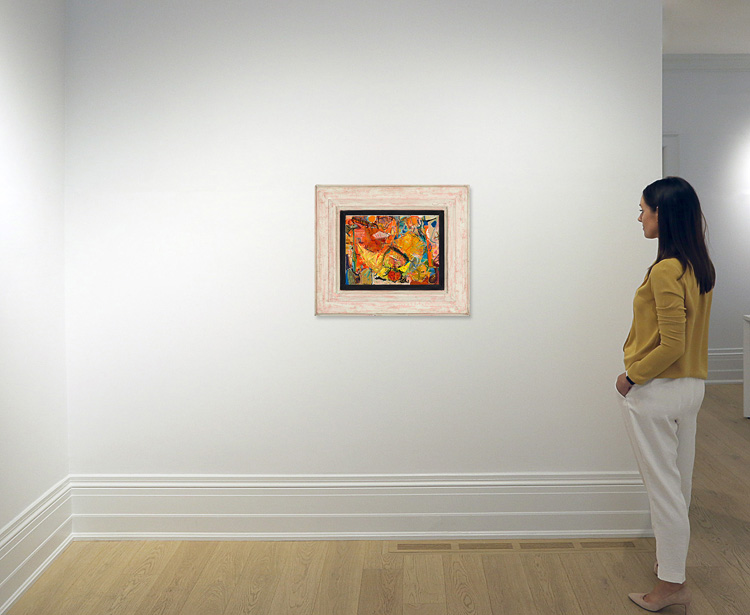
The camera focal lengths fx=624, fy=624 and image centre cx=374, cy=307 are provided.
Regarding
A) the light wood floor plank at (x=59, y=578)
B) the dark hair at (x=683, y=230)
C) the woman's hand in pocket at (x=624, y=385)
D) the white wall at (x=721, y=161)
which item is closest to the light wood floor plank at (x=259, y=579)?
the light wood floor plank at (x=59, y=578)

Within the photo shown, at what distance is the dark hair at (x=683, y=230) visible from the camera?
7.32ft

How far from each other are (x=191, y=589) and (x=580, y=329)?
2035 millimetres

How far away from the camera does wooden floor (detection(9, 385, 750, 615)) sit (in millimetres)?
2369

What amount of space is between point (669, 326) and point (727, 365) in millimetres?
4733

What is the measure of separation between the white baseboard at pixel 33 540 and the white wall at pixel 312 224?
20 centimetres

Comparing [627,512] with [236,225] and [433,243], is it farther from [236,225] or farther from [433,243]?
[236,225]

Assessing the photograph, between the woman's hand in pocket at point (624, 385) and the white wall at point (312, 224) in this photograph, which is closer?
the woman's hand in pocket at point (624, 385)

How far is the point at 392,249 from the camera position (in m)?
2.92

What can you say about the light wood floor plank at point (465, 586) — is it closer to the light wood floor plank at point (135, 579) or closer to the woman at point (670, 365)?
the woman at point (670, 365)

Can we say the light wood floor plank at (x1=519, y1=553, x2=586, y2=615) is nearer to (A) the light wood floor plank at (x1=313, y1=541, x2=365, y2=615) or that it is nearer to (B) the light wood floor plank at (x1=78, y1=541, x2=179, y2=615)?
(A) the light wood floor plank at (x1=313, y1=541, x2=365, y2=615)

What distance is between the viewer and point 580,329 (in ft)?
9.62

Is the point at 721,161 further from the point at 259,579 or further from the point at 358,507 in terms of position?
the point at 259,579

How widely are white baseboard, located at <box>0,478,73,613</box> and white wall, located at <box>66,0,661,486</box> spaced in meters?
0.20

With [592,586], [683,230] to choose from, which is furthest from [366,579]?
[683,230]
